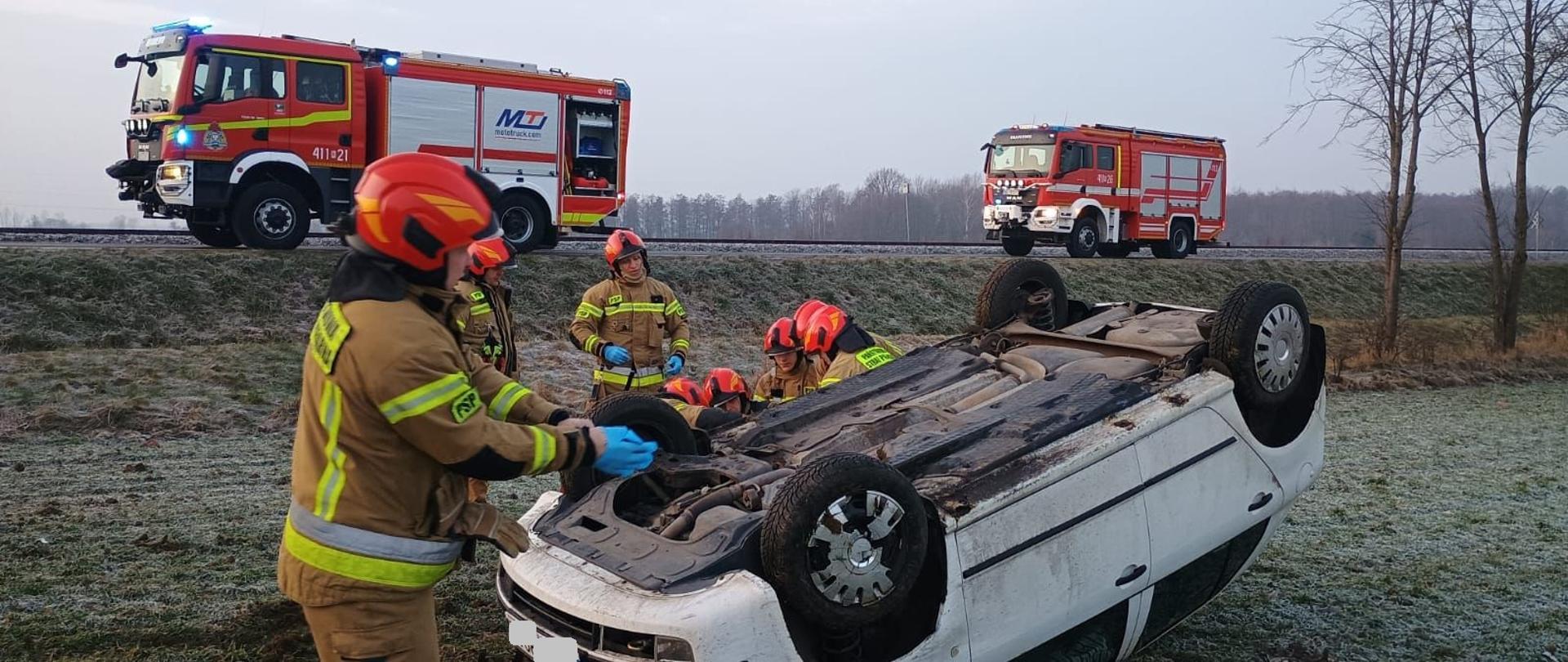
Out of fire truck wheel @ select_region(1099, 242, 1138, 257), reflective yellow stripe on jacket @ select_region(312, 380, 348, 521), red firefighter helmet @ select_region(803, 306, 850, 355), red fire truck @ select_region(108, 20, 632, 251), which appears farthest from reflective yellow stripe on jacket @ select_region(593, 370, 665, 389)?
fire truck wheel @ select_region(1099, 242, 1138, 257)

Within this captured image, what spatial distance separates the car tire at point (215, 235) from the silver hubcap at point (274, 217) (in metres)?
0.76

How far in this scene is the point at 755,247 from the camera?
65.5ft

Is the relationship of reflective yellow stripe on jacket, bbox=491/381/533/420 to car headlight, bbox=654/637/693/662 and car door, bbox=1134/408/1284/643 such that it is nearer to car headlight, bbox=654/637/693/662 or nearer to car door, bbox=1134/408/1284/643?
car headlight, bbox=654/637/693/662

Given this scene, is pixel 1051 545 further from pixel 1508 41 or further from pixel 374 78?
pixel 1508 41

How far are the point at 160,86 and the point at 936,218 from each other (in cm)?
4771

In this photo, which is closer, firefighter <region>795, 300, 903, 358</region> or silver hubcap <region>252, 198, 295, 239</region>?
firefighter <region>795, 300, 903, 358</region>

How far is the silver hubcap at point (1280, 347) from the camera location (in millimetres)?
4020

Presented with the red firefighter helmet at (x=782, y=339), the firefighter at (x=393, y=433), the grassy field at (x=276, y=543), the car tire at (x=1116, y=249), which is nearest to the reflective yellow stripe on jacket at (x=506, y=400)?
the firefighter at (x=393, y=433)

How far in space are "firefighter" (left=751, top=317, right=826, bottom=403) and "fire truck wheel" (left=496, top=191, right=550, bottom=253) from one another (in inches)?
386

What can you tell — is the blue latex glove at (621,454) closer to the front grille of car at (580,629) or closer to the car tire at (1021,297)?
the front grille of car at (580,629)

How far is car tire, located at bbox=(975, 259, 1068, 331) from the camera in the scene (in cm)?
508

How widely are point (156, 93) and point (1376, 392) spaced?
46.5ft

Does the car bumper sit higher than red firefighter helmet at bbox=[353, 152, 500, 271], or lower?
lower

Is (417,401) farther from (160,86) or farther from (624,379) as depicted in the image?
(160,86)
